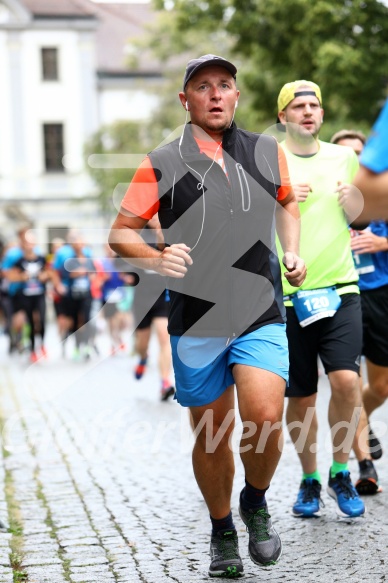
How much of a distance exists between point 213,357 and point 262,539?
2.54 feet

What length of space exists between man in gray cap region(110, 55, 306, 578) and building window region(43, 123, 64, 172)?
49357 mm

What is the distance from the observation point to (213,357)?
4.92 meters

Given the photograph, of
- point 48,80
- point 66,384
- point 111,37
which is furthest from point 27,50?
point 66,384

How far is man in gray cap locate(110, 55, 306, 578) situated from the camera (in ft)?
15.9

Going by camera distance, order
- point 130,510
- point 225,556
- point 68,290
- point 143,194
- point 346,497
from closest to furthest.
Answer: point 143,194
point 225,556
point 346,497
point 130,510
point 68,290

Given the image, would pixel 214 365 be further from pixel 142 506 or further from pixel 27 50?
pixel 27 50

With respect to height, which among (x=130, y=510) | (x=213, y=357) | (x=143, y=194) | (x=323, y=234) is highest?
(x=143, y=194)

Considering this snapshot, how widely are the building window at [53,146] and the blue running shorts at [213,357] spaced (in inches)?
1947

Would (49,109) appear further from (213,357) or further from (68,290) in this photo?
(213,357)

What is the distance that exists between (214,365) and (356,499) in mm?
1455

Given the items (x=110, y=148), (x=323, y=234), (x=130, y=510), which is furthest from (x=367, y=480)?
(x=110, y=148)

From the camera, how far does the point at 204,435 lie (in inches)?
197

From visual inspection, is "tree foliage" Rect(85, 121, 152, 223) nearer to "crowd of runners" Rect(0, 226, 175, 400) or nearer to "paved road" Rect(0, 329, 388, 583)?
"crowd of runners" Rect(0, 226, 175, 400)

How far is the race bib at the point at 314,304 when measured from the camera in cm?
596
